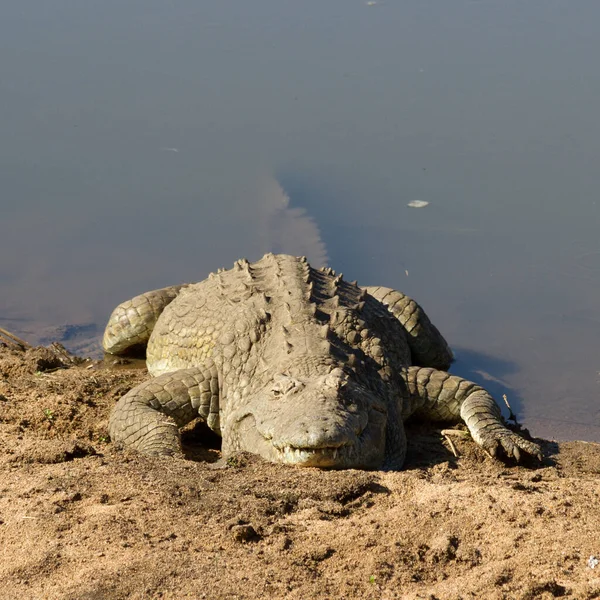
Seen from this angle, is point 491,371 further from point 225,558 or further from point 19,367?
point 225,558

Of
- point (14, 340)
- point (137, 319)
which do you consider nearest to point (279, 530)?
point (137, 319)

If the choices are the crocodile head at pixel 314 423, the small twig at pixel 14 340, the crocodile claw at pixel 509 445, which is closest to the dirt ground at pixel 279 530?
the crocodile head at pixel 314 423

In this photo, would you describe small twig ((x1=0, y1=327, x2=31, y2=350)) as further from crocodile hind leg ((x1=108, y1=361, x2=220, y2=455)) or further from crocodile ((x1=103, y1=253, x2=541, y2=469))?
crocodile hind leg ((x1=108, y1=361, x2=220, y2=455))

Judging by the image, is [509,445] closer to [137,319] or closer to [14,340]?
[137,319]

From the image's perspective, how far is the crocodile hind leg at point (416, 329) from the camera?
9.80m

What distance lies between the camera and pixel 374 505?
5363 millimetres

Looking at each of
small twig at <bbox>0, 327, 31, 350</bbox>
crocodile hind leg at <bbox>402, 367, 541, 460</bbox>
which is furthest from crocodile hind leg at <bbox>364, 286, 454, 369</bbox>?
small twig at <bbox>0, 327, 31, 350</bbox>

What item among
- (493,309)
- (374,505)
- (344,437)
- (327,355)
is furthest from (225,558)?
(493,309)

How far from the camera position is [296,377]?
7.09m

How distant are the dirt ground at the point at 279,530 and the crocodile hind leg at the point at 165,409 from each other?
0.66 metres

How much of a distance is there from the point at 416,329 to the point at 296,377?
9.89ft

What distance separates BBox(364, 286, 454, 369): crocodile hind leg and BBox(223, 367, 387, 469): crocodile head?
253 cm

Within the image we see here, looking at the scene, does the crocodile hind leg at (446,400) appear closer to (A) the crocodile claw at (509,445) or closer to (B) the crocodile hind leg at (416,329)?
(A) the crocodile claw at (509,445)

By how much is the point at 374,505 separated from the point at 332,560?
790mm
